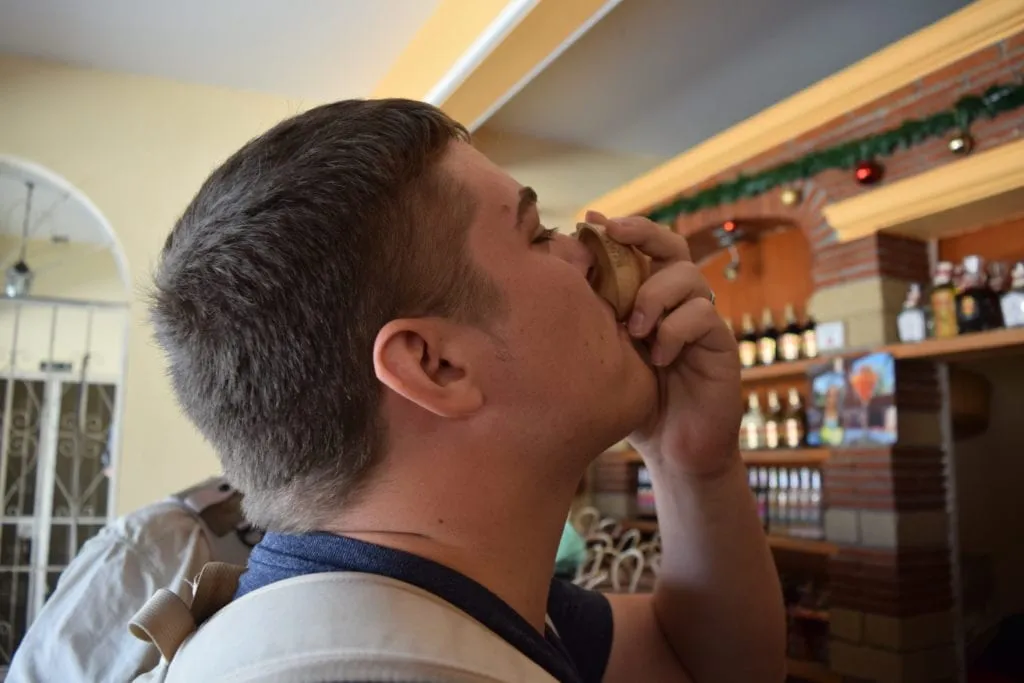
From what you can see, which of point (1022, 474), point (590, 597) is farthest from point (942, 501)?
point (590, 597)

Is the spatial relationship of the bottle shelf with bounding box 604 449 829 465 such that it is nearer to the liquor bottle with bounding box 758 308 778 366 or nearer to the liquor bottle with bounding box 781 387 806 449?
the liquor bottle with bounding box 781 387 806 449

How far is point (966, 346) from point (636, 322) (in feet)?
5.87

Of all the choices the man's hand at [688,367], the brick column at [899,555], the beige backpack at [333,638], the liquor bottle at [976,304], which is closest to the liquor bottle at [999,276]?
the liquor bottle at [976,304]

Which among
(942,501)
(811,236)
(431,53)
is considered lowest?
(942,501)

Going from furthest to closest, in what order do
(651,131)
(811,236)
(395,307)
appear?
(651,131) < (811,236) < (395,307)

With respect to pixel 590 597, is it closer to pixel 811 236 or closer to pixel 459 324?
pixel 459 324

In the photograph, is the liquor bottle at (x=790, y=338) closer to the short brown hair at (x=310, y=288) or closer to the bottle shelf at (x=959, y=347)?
the bottle shelf at (x=959, y=347)

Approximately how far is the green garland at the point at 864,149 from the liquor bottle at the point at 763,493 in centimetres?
110

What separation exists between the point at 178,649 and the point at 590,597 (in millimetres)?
551

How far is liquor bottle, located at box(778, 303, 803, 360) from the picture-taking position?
2.98 m

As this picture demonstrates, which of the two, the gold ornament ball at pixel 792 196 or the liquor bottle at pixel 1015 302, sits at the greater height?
the gold ornament ball at pixel 792 196

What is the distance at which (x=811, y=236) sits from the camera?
8.92ft

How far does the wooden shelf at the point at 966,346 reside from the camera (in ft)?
6.77

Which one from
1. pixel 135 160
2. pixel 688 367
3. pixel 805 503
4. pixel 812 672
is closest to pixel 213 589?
pixel 688 367
